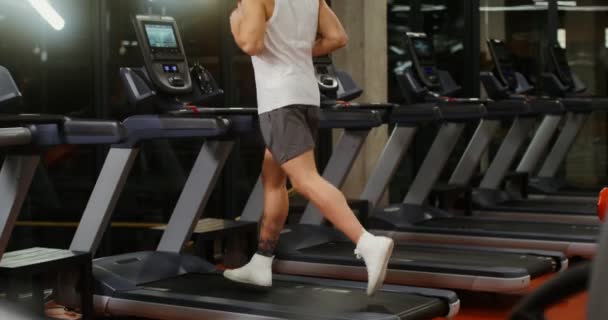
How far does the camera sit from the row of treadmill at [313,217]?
3.47 m

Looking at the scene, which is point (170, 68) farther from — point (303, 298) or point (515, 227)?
point (515, 227)

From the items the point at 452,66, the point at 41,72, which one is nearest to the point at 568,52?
the point at 452,66

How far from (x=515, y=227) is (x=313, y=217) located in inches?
54.8

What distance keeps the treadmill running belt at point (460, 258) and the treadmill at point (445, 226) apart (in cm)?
65

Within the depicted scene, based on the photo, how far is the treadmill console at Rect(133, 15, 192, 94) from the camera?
4246mm

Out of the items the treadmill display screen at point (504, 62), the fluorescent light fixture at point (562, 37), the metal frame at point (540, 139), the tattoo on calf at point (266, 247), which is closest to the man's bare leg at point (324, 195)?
the tattoo on calf at point (266, 247)

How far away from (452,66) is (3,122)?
20.9 feet

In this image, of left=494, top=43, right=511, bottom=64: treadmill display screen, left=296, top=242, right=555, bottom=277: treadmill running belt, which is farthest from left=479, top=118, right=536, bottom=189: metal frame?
left=296, top=242, right=555, bottom=277: treadmill running belt

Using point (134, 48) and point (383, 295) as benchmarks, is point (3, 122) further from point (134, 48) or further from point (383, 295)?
point (134, 48)

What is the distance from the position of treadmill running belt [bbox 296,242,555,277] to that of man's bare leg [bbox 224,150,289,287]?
0.84 m

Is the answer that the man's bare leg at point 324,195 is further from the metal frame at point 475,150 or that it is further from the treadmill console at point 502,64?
the treadmill console at point 502,64

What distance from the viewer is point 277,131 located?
3.74m

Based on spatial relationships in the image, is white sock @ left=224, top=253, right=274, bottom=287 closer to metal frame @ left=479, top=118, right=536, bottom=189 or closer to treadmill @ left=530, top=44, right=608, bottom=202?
metal frame @ left=479, top=118, right=536, bottom=189

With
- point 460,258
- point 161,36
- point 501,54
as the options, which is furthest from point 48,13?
point 501,54
